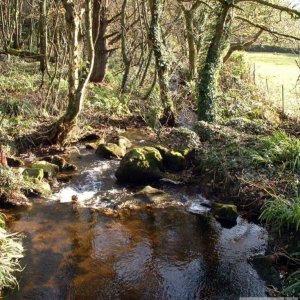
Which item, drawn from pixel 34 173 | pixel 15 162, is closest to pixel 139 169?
pixel 34 173

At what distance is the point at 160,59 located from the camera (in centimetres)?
1558

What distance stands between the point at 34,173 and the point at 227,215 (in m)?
5.15

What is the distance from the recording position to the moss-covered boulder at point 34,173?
34.3ft

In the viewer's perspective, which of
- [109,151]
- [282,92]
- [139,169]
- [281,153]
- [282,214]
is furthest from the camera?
[282,92]

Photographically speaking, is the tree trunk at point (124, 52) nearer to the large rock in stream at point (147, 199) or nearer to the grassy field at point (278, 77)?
the grassy field at point (278, 77)

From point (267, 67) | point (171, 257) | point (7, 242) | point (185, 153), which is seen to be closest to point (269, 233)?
point (171, 257)

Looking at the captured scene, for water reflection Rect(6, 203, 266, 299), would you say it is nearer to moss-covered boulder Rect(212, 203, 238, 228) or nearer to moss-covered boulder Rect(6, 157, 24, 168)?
moss-covered boulder Rect(212, 203, 238, 228)

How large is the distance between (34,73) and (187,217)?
12995 mm

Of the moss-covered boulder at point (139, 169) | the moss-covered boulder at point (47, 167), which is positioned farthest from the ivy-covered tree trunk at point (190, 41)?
the moss-covered boulder at point (47, 167)

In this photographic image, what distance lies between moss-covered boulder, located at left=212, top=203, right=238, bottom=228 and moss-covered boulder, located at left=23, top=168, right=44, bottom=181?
471 cm

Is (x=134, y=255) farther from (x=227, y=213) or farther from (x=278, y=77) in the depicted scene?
(x=278, y=77)

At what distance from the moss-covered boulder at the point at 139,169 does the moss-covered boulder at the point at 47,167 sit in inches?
71.7

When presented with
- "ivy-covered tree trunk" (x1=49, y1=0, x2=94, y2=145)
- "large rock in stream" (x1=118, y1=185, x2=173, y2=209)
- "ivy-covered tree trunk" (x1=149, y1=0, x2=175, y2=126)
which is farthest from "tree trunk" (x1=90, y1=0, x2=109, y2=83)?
"large rock in stream" (x1=118, y1=185, x2=173, y2=209)

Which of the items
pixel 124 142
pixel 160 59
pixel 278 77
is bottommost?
pixel 124 142
